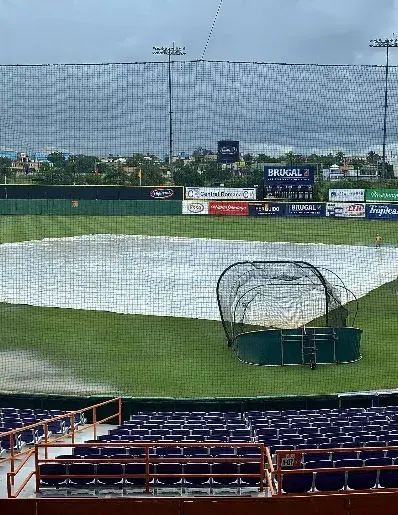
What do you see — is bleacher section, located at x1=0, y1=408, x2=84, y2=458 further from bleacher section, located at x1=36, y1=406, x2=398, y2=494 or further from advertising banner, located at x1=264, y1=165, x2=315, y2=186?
advertising banner, located at x1=264, y1=165, x2=315, y2=186

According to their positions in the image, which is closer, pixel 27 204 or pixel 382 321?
pixel 382 321

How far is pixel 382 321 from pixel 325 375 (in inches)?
244

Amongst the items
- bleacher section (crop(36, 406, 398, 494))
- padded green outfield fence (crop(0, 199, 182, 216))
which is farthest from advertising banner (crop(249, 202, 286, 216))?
bleacher section (crop(36, 406, 398, 494))

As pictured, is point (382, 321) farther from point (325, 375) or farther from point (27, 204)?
point (27, 204)

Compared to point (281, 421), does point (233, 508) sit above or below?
above

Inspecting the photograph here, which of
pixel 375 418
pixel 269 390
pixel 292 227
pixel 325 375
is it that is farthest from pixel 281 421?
pixel 292 227

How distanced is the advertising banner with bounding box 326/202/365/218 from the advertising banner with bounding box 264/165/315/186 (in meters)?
7.60

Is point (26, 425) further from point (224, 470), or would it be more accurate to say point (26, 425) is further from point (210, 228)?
point (210, 228)

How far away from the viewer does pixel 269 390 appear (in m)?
15.6

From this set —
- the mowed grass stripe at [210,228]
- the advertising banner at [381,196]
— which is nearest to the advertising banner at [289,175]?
the mowed grass stripe at [210,228]

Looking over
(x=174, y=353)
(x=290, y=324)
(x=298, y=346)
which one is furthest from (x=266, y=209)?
(x=298, y=346)

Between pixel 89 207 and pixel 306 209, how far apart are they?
12.3 m

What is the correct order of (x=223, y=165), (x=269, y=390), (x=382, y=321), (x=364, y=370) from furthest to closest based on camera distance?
(x=223, y=165) < (x=382, y=321) < (x=364, y=370) < (x=269, y=390)

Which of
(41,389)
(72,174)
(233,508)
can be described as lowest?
(41,389)
